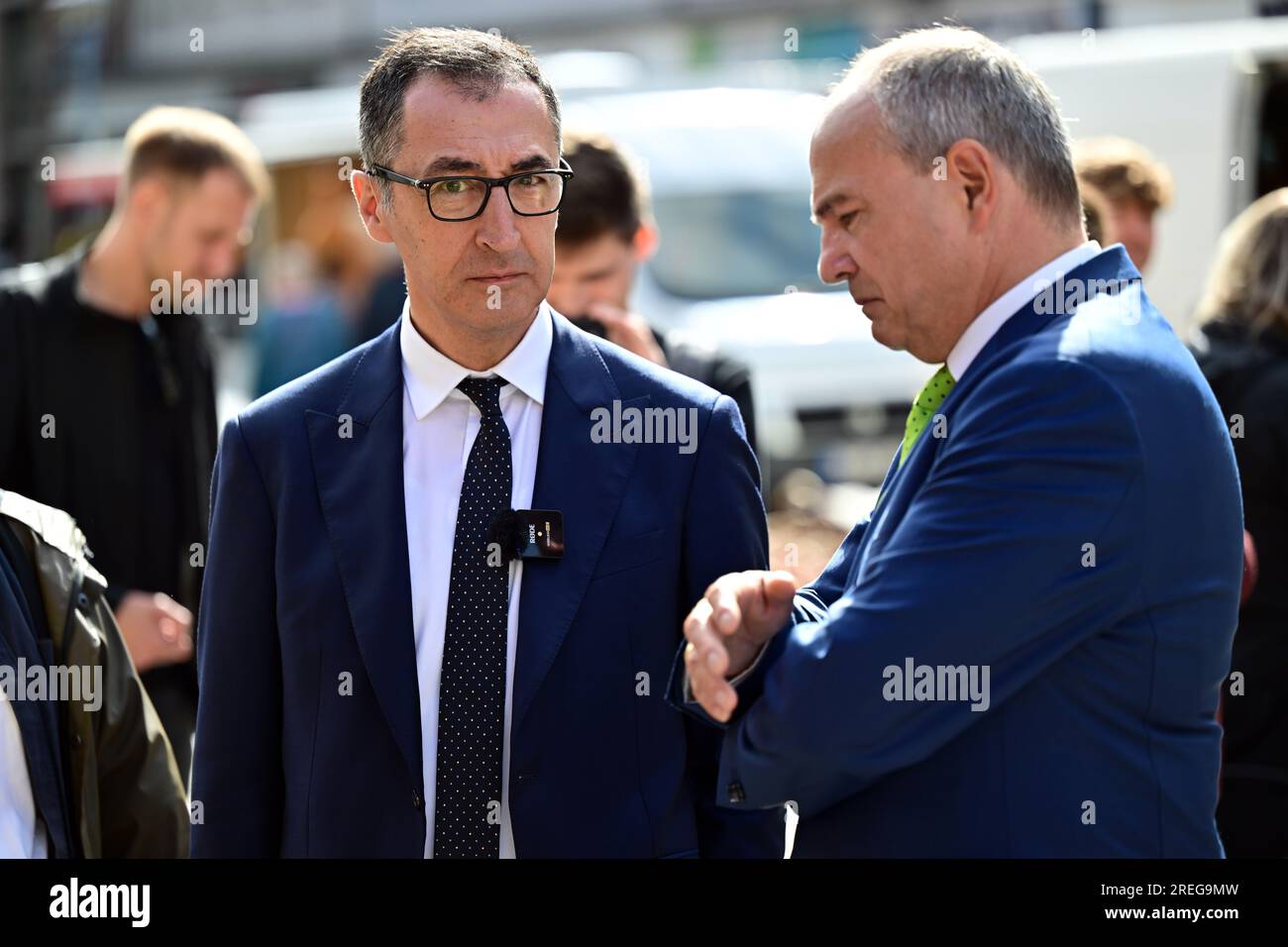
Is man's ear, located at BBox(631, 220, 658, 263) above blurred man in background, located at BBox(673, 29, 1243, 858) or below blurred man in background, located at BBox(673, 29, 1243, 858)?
above

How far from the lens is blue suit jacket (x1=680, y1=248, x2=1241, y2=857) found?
216 cm

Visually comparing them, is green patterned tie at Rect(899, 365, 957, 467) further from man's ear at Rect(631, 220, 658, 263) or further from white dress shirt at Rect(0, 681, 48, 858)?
man's ear at Rect(631, 220, 658, 263)

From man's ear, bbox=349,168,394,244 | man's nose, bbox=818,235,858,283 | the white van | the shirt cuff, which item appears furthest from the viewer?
the white van

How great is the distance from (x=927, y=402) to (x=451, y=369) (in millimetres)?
745

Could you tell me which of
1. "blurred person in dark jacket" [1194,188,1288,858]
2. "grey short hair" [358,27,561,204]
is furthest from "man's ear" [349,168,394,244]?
"blurred person in dark jacket" [1194,188,1288,858]

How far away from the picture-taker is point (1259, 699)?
13.8ft

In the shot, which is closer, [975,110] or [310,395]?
[975,110]

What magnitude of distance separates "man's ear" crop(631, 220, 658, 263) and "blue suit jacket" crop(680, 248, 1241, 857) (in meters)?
2.14

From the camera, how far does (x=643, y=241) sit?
4477mm

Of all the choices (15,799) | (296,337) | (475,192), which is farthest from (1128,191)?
(296,337)

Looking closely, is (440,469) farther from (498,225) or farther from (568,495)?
(498,225)

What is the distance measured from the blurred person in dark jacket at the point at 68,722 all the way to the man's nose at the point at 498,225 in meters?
0.88

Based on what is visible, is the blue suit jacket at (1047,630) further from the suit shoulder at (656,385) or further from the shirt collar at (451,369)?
the shirt collar at (451,369)

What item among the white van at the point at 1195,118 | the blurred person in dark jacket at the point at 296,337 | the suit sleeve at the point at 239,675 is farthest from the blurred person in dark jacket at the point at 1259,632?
the blurred person in dark jacket at the point at 296,337
